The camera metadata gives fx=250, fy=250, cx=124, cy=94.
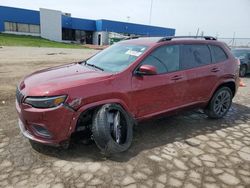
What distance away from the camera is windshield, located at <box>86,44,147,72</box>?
4.31 meters

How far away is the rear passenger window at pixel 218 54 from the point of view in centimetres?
555

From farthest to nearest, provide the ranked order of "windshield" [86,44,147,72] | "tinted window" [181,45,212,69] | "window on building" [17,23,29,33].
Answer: "window on building" [17,23,29,33], "tinted window" [181,45,212,69], "windshield" [86,44,147,72]

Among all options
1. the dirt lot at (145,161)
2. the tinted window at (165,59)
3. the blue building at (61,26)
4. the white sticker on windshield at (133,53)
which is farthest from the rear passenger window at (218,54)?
the blue building at (61,26)

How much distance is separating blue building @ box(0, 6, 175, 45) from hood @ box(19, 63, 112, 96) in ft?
154

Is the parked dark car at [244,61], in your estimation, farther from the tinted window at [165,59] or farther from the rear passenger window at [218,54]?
the tinted window at [165,59]

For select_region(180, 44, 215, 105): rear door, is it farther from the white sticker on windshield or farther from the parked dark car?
the parked dark car

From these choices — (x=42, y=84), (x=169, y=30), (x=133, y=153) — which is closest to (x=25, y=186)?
(x=42, y=84)

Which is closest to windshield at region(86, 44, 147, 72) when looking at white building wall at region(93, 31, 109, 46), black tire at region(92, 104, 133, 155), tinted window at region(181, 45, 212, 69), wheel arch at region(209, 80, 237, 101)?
black tire at region(92, 104, 133, 155)

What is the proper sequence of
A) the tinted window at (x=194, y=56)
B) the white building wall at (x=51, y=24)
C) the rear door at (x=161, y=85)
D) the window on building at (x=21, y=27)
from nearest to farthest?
the rear door at (x=161, y=85) < the tinted window at (x=194, y=56) < the window on building at (x=21, y=27) < the white building wall at (x=51, y=24)

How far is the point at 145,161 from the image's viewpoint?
3783 millimetres

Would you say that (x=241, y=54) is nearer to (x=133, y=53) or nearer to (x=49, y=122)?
(x=133, y=53)

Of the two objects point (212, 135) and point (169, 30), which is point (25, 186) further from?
point (169, 30)

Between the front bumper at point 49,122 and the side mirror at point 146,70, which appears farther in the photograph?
the side mirror at point 146,70

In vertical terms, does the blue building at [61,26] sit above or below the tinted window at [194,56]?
above
